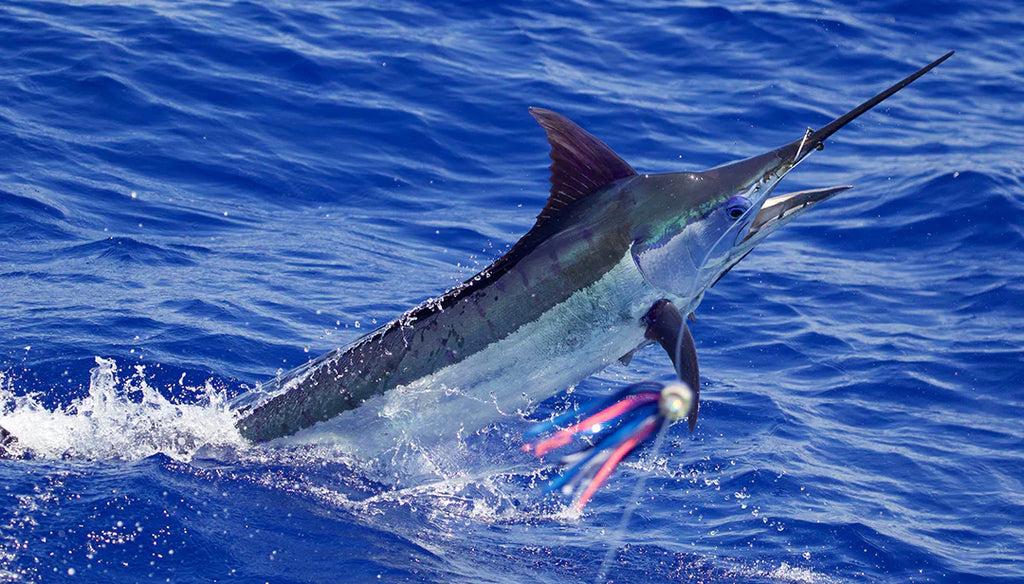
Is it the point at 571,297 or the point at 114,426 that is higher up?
the point at 571,297

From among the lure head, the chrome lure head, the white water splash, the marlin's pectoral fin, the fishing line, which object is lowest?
the fishing line

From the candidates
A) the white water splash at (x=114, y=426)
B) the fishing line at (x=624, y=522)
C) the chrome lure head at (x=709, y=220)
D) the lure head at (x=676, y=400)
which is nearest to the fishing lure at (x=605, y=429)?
the lure head at (x=676, y=400)

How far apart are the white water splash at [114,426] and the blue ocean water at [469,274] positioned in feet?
0.08

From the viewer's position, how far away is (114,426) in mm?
6117

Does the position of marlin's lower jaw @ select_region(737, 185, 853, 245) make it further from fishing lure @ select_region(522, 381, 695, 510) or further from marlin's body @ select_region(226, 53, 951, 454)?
fishing lure @ select_region(522, 381, 695, 510)

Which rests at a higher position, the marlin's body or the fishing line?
the marlin's body

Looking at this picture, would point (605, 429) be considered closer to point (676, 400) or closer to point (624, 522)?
point (624, 522)

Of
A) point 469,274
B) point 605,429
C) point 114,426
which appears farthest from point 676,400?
point 469,274

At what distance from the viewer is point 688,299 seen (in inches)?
216

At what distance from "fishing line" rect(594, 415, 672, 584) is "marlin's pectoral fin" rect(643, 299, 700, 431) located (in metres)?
0.28

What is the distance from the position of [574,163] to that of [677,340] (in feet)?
3.23

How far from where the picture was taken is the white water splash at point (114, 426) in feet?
19.1

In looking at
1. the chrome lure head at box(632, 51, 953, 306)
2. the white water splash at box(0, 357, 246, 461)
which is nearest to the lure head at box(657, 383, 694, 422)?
the chrome lure head at box(632, 51, 953, 306)

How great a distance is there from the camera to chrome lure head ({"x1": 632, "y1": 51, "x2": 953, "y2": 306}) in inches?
211
